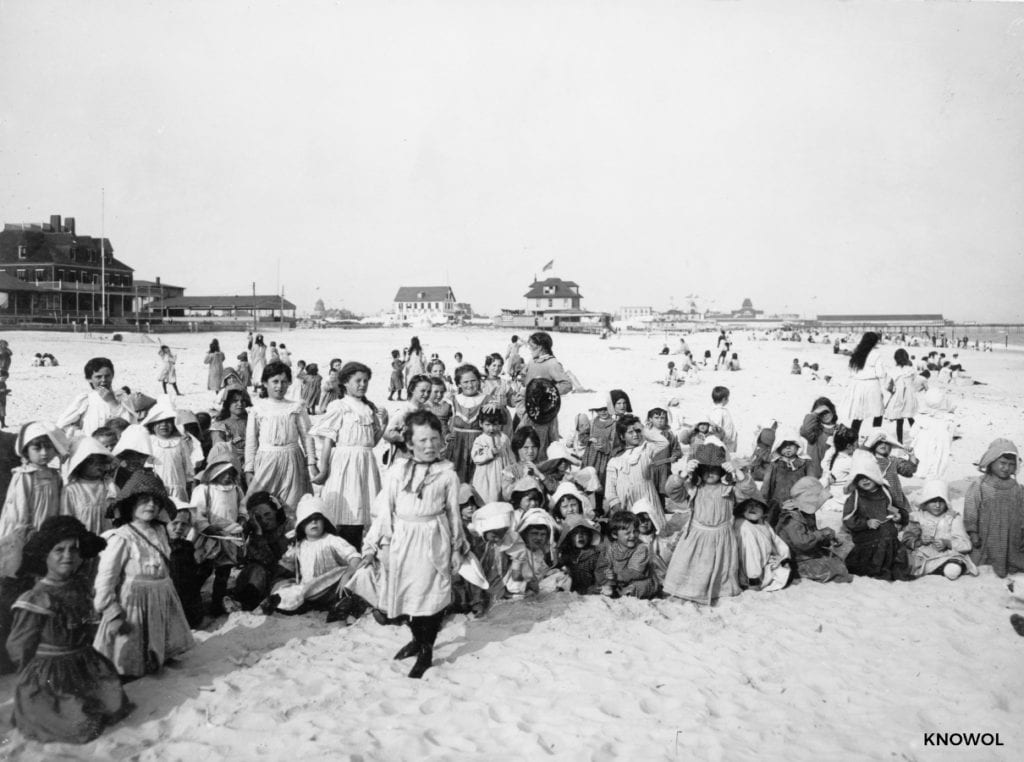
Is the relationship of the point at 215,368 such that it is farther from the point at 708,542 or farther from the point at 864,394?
the point at 708,542

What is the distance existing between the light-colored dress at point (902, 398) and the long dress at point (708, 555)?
7369 mm

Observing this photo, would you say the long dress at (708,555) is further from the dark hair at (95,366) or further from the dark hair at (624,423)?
the dark hair at (95,366)

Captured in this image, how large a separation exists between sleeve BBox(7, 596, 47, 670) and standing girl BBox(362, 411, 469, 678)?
1670 mm

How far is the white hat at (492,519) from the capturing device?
5215 millimetres

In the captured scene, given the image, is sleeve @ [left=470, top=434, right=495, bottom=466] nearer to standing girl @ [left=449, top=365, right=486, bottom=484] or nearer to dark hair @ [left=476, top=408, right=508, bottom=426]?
dark hair @ [left=476, top=408, right=508, bottom=426]

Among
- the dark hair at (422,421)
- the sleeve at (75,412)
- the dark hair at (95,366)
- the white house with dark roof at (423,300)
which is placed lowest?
the sleeve at (75,412)

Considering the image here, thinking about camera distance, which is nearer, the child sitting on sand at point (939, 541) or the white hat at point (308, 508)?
the white hat at point (308, 508)

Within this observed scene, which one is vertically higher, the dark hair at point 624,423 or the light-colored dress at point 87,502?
the dark hair at point 624,423

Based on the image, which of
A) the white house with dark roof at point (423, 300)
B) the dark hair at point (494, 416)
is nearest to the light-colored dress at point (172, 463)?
the dark hair at point (494, 416)

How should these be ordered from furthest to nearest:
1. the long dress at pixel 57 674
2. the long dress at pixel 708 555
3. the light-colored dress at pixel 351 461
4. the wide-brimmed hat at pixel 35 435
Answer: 1. the light-colored dress at pixel 351 461
2. the long dress at pixel 708 555
3. the wide-brimmed hat at pixel 35 435
4. the long dress at pixel 57 674

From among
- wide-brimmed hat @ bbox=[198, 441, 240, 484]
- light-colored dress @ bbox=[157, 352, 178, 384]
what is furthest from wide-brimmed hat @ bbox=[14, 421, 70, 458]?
light-colored dress @ bbox=[157, 352, 178, 384]

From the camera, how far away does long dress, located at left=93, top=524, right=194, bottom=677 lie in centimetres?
374

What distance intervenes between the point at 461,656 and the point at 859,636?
106 inches

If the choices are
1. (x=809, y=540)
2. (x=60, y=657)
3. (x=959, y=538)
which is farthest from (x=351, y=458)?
(x=959, y=538)
